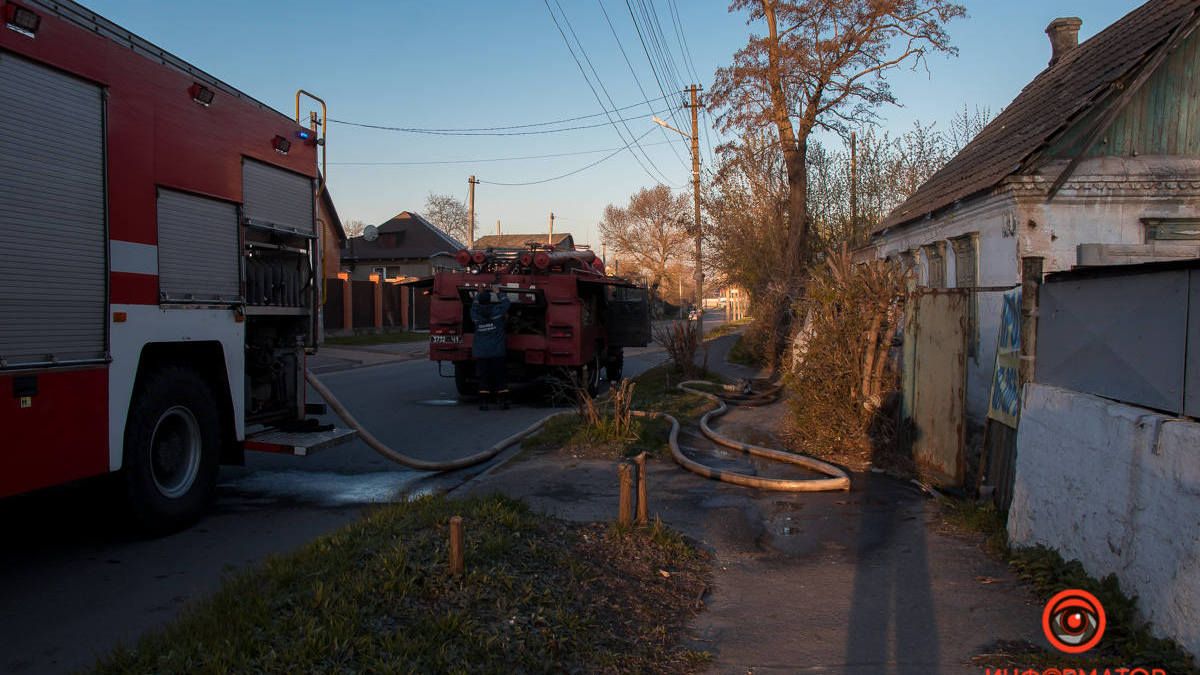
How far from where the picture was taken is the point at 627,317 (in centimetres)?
1552

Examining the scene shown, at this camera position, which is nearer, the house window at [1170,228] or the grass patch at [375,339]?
→ the house window at [1170,228]

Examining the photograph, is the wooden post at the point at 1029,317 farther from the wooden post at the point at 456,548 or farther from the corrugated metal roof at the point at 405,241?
the corrugated metal roof at the point at 405,241

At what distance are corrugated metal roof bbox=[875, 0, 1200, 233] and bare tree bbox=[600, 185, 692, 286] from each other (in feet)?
174

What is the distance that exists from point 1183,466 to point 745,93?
17986mm

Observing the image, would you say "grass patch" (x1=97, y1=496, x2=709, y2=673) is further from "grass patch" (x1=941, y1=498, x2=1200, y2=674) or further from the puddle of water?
the puddle of water

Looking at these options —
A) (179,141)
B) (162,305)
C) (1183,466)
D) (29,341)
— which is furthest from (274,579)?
(1183,466)

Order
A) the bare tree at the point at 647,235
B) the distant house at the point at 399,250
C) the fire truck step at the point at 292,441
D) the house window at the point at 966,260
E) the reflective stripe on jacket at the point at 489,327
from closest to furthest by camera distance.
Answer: the fire truck step at the point at 292,441 → the house window at the point at 966,260 → the reflective stripe on jacket at the point at 489,327 → the distant house at the point at 399,250 → the bare tree at the point at 647,235

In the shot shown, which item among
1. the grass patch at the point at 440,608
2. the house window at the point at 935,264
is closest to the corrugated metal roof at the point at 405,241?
the house window at the point at 935,264

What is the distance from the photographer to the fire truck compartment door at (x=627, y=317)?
15.4 metres

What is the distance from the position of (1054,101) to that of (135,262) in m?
11.0

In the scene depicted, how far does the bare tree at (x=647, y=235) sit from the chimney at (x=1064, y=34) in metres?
51.5

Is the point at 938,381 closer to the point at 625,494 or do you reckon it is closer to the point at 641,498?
the point at 641,498

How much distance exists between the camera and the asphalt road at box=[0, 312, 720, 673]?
4195 mm

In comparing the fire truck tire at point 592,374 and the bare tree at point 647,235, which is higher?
the bare tree at point 647,235
